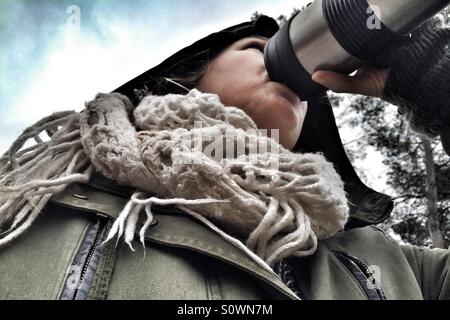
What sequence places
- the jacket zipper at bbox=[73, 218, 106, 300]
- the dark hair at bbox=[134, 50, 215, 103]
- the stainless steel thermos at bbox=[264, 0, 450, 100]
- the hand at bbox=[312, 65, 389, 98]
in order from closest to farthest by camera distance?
the jacket zipper at bbox=[73, 218, 106, 300], the stainless steel thermos at bbox=[264, 0, 450, 100], the hand at bbox=[312, 65, 389, 98], the dark hair at bbox=[134, 50, 215, 103]

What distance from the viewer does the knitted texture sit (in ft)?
2.94

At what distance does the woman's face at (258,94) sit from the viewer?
39.5 inches

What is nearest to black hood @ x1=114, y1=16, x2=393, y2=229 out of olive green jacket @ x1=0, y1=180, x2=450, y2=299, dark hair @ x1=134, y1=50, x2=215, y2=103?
dark hair @ x1=134, y1=50, x2=215, y2=103

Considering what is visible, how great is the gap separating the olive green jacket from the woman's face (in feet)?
0.83

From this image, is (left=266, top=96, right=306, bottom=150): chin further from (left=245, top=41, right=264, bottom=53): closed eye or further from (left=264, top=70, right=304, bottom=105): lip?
(left=245, top=41, right=264, bottom=53): closed eye

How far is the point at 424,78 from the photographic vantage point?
921 mm

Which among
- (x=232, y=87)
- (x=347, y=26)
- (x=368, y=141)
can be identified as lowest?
(x=368, y=141)

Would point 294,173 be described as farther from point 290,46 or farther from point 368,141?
point 368,141

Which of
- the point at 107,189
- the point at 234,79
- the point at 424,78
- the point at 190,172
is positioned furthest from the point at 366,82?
the point at 107,189

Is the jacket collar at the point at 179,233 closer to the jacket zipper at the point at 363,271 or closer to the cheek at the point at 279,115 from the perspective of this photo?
the jacket zipper at the point at 363,271
